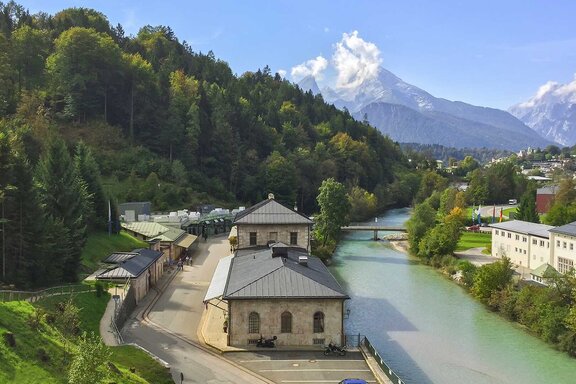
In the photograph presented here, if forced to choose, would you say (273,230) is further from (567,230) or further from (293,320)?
(567,230)

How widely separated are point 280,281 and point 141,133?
67431mm

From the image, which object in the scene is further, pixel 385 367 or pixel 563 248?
pixel 563 248

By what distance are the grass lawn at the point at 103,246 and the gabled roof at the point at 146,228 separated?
1.12 metres

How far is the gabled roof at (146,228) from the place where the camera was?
54.8 m

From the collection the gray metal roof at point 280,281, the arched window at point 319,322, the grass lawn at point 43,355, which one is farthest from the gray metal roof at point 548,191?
the grass lawn at point 43,355

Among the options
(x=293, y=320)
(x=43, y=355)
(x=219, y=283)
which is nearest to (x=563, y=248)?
(x=293, y=320)

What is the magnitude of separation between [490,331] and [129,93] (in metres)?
73.5

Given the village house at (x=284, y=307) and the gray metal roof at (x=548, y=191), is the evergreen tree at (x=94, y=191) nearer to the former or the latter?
the village house at (x=284, y=307)

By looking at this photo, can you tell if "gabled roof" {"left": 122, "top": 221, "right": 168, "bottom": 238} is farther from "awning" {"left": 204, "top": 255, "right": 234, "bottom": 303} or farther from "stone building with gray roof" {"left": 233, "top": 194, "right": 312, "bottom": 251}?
"awning" {"left": 204, "top": 255, "right": 234, "bottom": 303}

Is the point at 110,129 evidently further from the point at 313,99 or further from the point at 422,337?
the point at 313,99

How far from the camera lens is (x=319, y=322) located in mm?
28781

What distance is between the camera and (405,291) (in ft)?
157

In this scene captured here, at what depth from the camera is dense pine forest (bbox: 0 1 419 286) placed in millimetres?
52000

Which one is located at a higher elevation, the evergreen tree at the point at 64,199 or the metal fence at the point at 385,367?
the evergreen tree at the point at 64,199
